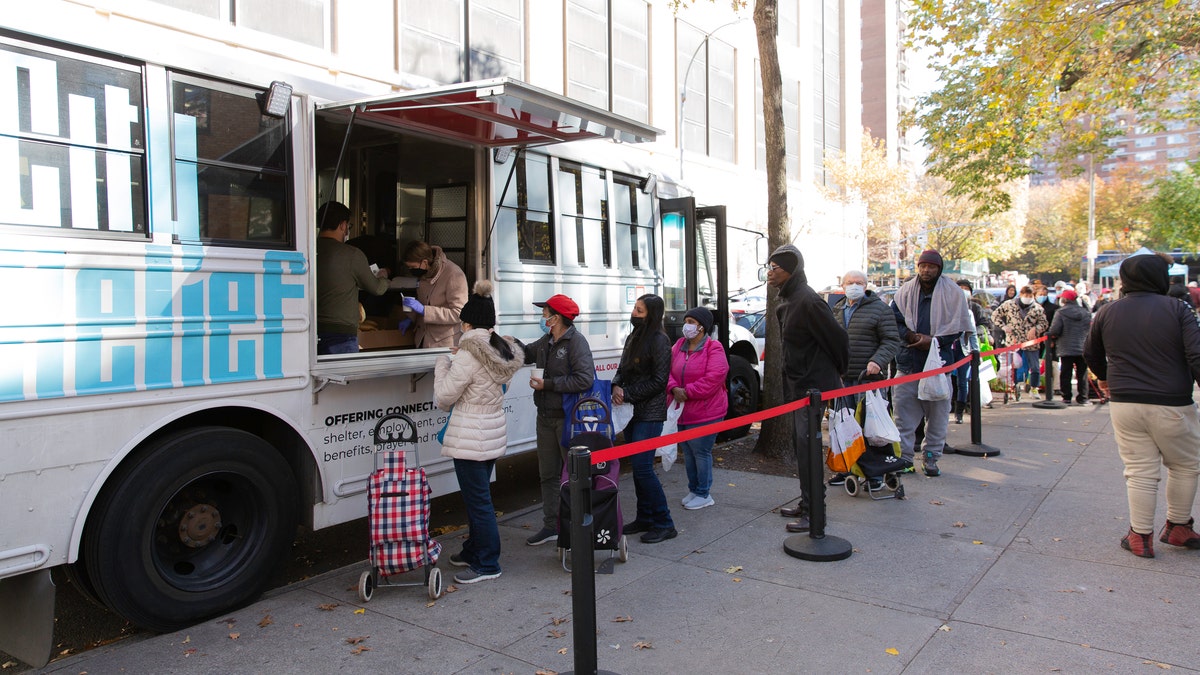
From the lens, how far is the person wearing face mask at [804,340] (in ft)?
19.3

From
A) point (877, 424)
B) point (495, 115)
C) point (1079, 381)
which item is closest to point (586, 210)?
point (495, 115)

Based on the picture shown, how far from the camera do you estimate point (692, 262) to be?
888cm

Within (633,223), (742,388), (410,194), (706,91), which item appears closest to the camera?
(410,194)

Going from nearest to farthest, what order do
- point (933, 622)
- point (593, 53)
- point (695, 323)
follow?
1. point (933, 622)
2. point (695, 323)
3. point (593, 53)

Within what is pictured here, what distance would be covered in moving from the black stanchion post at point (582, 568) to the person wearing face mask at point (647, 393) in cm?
233

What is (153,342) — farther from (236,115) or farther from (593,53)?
(593,53)

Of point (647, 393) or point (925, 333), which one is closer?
point (647, 393)

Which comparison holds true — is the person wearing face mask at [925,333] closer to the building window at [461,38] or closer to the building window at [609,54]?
the building window at [461,38]

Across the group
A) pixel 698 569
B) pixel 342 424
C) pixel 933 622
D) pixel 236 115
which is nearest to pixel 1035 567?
pixel 933 622

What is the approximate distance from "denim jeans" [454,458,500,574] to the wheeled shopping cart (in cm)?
30

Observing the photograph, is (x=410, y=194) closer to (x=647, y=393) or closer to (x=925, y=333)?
→ (x=647, y=393)

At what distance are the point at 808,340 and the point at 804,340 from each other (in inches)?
1.1

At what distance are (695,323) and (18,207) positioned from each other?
4.26m

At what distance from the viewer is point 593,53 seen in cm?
2167
